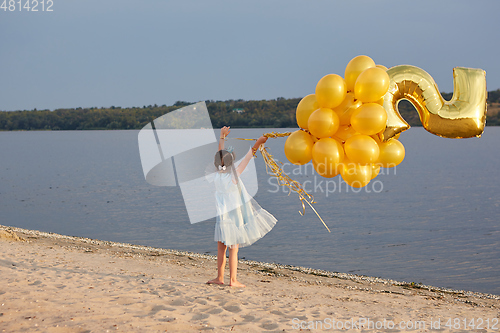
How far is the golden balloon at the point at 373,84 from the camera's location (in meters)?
4.07

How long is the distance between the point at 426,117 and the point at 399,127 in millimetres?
301

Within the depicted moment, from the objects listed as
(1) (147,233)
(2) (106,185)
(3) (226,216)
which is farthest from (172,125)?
(2) (106,185)

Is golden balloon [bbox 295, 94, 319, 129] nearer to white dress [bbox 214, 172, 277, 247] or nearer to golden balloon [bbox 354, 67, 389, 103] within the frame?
golden balloon [bbox 354, 67, 389, 103]

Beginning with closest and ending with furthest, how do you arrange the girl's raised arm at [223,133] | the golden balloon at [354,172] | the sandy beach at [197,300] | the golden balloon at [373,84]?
the golden balloon at [373,84] < the golden balloon at [354,172] < the sandy beach at [197,300] < the girl's raised arm at [223,133]

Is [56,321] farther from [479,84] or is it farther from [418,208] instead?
[418,208]

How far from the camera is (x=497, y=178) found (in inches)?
1281

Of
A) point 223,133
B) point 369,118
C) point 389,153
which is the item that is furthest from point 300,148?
point 223,133

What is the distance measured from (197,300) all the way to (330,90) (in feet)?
10.2

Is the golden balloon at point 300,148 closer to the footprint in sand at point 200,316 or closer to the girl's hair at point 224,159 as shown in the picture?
the girl's hair at point 224,159

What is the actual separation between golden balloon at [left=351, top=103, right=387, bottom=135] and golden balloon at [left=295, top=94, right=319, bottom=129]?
0.52 m

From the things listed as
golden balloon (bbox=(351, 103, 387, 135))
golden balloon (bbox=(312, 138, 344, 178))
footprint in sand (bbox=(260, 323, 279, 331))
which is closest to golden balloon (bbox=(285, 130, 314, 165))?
golden balloon (bbox=(312, 138, 344, 178))

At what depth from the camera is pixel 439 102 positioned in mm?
4223

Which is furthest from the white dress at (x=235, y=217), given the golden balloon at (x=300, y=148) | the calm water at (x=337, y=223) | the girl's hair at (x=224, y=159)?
the calm water at (x=337, y=223)

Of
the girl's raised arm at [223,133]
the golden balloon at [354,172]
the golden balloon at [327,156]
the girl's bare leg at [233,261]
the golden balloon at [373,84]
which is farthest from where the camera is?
the girl's bare leg at [233,261]
